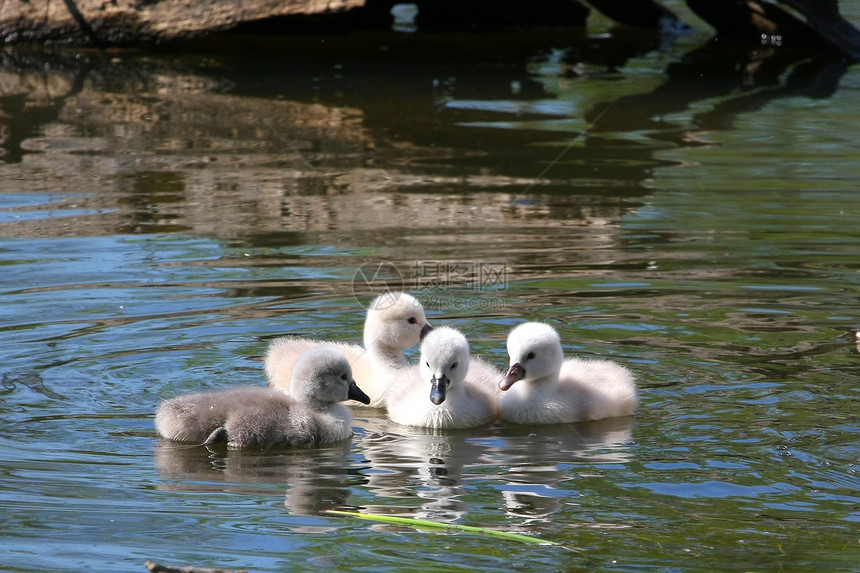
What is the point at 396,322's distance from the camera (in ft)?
18.6

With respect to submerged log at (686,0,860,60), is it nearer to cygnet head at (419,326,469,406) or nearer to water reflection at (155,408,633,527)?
cygnet head at (419,326,469,406)

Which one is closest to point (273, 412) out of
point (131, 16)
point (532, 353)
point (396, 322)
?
point (396, 322)

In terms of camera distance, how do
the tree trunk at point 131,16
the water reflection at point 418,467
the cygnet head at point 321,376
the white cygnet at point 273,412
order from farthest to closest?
the tree trunk at point 131,16
the cygnet head at point 321,376
the white cygnet at point 273,412
the water reflection at point 418,467

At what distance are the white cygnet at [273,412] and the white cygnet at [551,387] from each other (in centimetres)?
69

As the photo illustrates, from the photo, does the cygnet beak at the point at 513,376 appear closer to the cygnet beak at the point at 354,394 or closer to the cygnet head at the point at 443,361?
the cygnet head at the point at 443,361

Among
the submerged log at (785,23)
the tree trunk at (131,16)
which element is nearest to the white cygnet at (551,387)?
the tree trunk at (131,16)

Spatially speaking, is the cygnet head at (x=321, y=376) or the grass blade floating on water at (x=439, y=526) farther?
the cygnet head at (x=321, y=376)

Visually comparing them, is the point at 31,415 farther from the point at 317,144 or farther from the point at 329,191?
the point at 317,144

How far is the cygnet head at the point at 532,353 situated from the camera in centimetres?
512

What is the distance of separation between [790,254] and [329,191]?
330 cm

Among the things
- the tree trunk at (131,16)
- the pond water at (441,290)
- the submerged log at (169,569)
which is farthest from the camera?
the tree trunk at (131,16)

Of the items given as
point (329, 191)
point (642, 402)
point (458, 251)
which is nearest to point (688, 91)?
point (329, 191)

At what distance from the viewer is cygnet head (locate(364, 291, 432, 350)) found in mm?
5652

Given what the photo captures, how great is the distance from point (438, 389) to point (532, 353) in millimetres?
424
